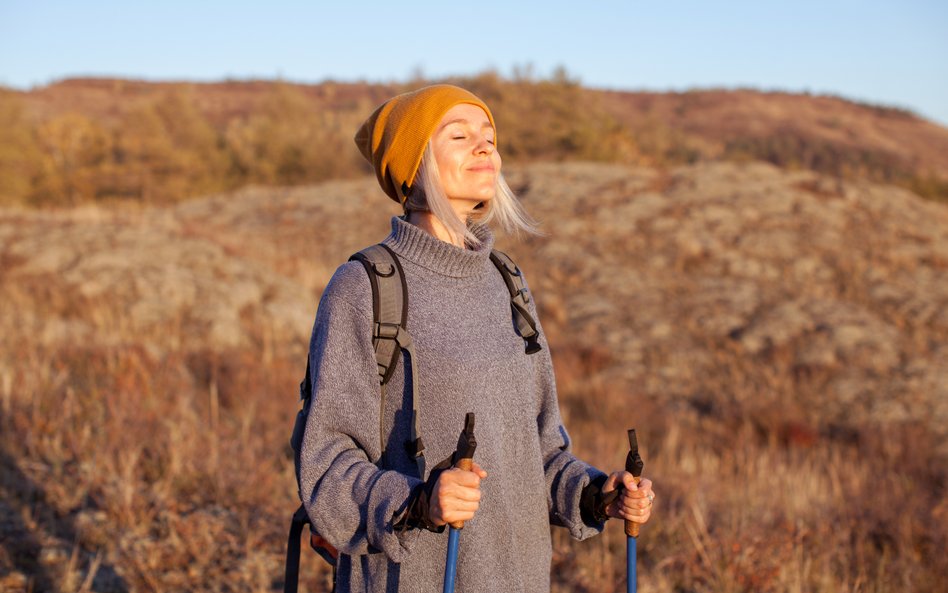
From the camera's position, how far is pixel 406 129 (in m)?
2.01

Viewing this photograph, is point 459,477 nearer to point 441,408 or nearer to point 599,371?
point 441,408

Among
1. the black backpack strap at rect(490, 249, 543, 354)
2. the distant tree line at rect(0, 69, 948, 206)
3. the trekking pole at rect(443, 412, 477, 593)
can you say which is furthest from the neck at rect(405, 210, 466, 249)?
the distant tree line at rect(0, 69, 948, 206)

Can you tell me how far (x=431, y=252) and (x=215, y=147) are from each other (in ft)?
97.4

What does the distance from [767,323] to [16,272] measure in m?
10.4

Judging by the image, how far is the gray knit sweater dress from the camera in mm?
1676

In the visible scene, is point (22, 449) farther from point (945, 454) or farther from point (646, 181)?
point (646, 181)

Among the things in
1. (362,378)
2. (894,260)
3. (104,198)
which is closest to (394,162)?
(362,378)

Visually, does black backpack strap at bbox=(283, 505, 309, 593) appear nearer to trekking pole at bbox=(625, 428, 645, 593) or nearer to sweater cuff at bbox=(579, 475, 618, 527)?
sweater cuff at bbox=(579, 475, 618, 527)

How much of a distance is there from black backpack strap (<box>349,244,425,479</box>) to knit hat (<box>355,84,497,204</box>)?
0.32 m

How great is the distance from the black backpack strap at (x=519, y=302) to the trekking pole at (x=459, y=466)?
47 centimetres

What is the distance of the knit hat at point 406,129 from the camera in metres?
1.99

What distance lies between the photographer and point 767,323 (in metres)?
11.5

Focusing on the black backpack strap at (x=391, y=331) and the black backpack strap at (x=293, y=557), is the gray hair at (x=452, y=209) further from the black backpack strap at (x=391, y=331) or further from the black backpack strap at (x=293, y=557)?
the black backpack strap at (x=293, y=557)

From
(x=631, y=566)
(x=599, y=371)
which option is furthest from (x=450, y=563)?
(x=599, y=371)
